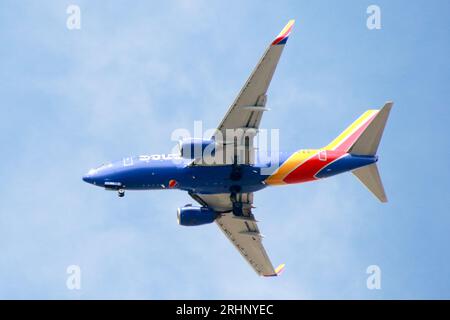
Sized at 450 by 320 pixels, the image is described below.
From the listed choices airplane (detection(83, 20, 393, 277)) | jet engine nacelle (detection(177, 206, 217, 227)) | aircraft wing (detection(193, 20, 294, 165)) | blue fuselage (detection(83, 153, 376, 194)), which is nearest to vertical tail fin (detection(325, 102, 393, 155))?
airplane (detection(83, 20, 393, 277))

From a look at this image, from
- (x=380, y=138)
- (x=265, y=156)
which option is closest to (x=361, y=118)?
(x=380, y=138)

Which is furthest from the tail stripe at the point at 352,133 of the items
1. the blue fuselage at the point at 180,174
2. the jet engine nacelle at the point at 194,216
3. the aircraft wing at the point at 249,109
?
the jet engine nacelle at the point at 194,216

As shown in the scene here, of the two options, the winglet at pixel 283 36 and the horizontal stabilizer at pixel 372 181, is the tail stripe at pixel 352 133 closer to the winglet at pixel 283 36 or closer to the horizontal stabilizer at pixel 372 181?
the horizontal stabilizer at pixel 372 181

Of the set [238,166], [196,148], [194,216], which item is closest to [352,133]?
[238,166]

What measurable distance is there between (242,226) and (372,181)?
14206mm

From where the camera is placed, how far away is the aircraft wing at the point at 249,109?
6084 centimetres

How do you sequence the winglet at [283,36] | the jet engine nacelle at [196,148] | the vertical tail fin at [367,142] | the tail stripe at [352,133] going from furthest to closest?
the tail stripe at [352,133]
the vertical tail fin at [367,142]
the jet engine nacelle at [196,148]
the winglet at [283,36]

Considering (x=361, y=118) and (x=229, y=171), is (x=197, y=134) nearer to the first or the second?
(x=229, y=171)

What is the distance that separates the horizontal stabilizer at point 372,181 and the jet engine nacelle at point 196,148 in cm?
1291

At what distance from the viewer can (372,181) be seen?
7181 centimetres

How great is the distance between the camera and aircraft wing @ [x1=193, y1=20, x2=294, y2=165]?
6084cm


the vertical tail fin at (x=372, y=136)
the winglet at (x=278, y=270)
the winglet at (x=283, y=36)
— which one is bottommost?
the winglet at (x=278, y=270)

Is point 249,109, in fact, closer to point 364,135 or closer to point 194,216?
point 364,135

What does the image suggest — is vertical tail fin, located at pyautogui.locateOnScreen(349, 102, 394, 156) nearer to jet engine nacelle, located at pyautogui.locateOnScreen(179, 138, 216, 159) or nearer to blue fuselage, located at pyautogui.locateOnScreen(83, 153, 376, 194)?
blue fuselage, located at pyautogui.locateOnScreen(83, 153, 376, 194)
